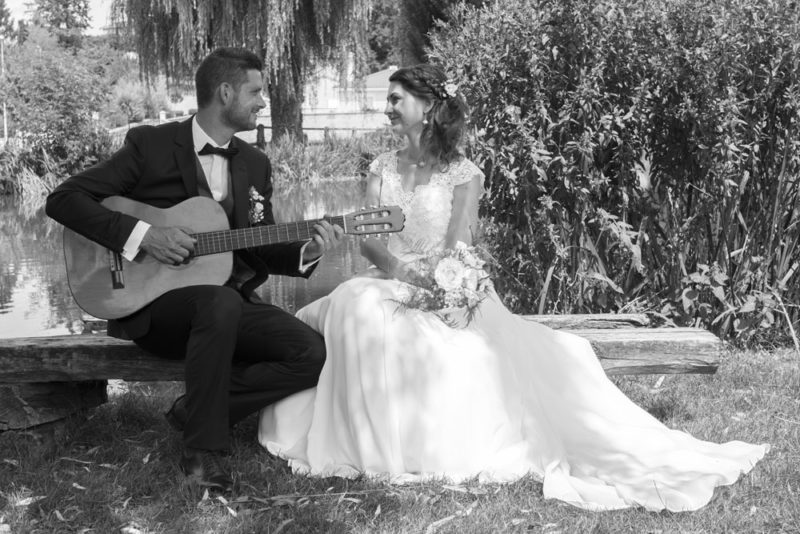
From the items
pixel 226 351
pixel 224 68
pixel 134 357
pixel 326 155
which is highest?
pixel 224 68

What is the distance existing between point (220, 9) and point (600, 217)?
13032 millimetres

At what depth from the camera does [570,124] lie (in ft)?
18.7

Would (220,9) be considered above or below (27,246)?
above

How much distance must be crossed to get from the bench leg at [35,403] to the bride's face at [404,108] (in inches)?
78.1

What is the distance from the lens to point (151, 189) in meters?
4.18

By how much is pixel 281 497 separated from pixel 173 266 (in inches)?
42.4

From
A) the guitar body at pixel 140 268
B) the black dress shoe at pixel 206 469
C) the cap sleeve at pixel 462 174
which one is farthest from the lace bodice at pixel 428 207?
the black dress shoe at pixel 206 469

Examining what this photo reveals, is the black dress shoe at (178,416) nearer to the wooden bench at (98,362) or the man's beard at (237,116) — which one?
the wooden bench at (98,362)

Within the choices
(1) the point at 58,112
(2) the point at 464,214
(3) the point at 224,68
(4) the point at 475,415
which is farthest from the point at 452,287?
(1) the point at 58,112

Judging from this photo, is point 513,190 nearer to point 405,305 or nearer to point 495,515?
point 405,305

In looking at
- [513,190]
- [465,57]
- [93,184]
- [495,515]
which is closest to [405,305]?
[495,515]

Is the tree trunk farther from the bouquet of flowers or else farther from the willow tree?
the bouquet of flowers

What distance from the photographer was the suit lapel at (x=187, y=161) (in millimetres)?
4180

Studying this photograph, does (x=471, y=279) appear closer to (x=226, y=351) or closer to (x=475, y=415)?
(x=475, y=415)
